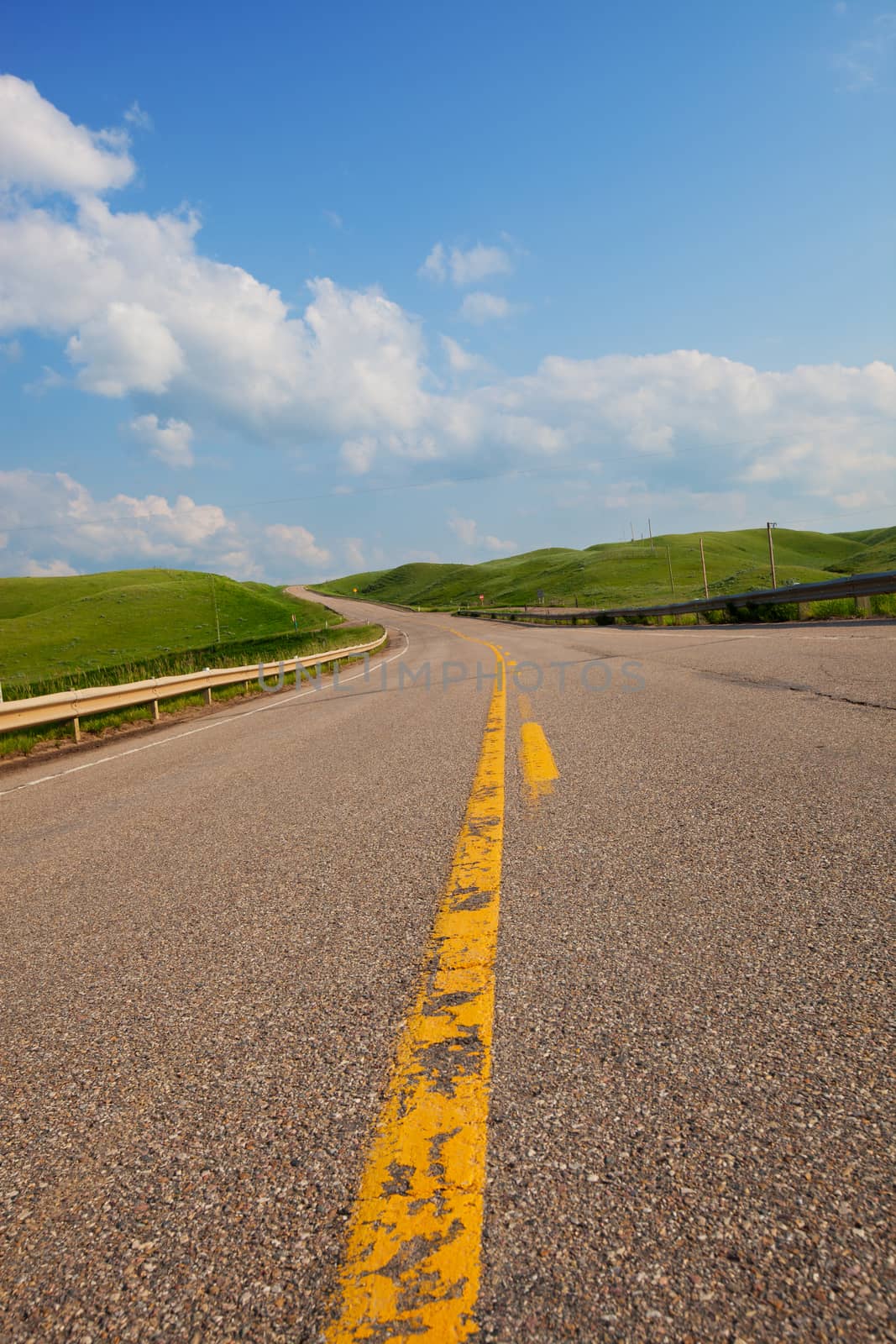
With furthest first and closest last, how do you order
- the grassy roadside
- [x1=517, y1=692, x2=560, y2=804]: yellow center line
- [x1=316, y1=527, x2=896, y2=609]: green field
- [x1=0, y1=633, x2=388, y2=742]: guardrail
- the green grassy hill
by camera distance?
1. [x1=316, y1=527, x2=896, y2=609]: green field
2. the green grassy hill
3. the grassy roadside
4. [x1=0, y1=633, x2=388, y2=742]: guardrail
5. [x1=517, y1=692, x2=560, y2=804]: yellow center line

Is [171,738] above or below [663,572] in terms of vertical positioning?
below

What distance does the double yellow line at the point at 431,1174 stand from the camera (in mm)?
1150

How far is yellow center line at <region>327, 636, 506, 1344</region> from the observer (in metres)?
1.15

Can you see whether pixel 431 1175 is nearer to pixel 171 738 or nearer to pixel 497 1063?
pixel 497 1063

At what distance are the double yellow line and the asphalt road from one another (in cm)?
1

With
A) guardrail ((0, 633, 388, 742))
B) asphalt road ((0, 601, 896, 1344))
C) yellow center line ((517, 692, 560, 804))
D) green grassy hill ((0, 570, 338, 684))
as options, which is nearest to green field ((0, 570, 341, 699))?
green grassy hill ((0, 570, 338, 684))

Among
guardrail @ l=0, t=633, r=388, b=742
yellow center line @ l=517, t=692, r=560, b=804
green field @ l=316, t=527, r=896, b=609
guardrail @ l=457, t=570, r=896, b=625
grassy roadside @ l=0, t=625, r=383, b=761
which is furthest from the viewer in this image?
green field @ l=316, t=527, r=896, b=609

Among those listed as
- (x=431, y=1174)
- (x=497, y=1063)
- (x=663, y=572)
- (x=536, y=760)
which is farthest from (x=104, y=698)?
(x=663, y=572)

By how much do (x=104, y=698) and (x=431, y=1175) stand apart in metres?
11.2

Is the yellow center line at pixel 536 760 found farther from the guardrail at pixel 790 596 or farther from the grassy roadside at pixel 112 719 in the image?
the guardrail at pixel 790 596

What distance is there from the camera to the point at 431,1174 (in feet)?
4.69

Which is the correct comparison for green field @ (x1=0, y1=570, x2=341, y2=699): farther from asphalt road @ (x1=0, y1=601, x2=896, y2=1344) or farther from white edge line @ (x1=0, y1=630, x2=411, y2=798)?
asphalt road @ (x1=0, y1=601, x2=896, y2=1344)

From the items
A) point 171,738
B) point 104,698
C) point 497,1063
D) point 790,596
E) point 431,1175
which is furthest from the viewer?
point 790,596

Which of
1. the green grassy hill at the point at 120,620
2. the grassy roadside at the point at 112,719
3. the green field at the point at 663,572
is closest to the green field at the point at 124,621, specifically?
the green grassy hill at the point at 120,620
